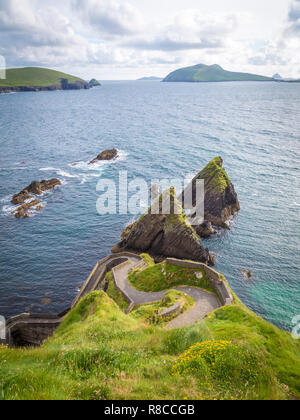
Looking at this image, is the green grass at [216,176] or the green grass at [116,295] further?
the green grass at [216,176]

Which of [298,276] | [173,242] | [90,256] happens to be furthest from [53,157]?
[298,276]

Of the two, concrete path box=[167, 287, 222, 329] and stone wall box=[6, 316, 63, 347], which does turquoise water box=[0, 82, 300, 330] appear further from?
concrete path box=[167, 287, 222, 329]

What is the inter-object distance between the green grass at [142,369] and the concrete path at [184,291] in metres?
7.62

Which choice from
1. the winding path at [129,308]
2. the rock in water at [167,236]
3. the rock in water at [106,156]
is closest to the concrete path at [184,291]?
the winding path at [129,308]

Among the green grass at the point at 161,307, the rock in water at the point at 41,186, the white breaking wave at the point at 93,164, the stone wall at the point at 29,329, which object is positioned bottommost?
the stone wall at the point at 29,329

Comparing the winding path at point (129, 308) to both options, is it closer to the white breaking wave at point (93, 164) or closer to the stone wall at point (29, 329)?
the stone wall at point (29, 329)

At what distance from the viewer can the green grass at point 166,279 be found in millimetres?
30594

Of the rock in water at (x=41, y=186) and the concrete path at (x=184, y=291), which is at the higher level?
the rock in water at (x=41, y=186)

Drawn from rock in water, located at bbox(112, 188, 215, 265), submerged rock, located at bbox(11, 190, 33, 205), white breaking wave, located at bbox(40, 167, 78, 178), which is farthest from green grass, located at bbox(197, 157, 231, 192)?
submerged rock, located at bbox(11, 190, 33, 205)

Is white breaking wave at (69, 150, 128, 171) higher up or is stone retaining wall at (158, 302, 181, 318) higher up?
white breaking wave at (69, 150, 128, 171)

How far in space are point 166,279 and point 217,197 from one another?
25.1 m

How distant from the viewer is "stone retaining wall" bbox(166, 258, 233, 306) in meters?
26.7

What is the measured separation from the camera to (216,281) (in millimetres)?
29094

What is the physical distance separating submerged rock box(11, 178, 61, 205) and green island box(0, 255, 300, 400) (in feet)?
149
